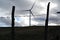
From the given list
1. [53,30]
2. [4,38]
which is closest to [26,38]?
[4,38]

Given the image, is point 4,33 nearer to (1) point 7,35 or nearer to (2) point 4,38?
(1) point 7,35

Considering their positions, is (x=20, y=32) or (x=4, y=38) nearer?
(x=4, y=38)

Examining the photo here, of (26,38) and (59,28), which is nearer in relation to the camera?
(26,38)

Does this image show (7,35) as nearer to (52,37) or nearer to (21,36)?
(21,36)

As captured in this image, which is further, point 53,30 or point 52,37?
point 53,30

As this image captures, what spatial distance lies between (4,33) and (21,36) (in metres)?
2.94

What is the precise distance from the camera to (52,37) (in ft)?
88.3

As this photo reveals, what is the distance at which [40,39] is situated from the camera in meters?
26.9

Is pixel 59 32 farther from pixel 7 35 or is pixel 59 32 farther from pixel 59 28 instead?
pixel 7 35

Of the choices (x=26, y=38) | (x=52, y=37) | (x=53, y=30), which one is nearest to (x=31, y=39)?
(x=26, y=38)

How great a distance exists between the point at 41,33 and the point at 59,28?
248cm

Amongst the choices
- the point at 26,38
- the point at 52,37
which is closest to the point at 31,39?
the point at 26,38

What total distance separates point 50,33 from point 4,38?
577cm

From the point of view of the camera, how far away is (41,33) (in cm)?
2902
